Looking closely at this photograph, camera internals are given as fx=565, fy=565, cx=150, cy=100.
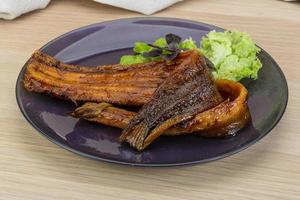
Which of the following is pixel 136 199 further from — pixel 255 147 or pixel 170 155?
pixel 255 147

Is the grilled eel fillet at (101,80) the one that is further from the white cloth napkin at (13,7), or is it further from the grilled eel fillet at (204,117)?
the white cloth napkin at (13,7)

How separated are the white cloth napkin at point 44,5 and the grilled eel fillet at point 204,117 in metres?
0.51

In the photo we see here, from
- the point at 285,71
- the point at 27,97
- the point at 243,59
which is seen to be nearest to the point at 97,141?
the point at 27,97

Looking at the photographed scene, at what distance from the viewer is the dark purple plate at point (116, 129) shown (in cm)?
75

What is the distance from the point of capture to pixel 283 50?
1125mm

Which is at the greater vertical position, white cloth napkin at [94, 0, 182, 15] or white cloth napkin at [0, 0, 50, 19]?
white cloth napkin at [94, 0, 182, 15]

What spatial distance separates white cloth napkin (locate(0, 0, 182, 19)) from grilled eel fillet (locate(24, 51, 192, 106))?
39cm

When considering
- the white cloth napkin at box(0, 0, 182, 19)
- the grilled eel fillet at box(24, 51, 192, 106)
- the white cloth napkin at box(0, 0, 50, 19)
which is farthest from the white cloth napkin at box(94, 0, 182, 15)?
the grilled eel fillet at box(24, 51, 192, 106)

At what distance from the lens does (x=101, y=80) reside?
0.87 metres

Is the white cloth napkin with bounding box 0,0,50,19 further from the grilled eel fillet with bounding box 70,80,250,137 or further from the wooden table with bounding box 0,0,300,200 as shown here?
the grilled eel fillet with bounding box 70,80,250,137

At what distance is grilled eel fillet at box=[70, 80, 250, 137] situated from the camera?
2.57 ft

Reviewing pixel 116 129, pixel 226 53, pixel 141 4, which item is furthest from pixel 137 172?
pixel 141 4

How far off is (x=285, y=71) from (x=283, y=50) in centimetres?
9

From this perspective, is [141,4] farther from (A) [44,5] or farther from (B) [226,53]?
(B) [226,53]
